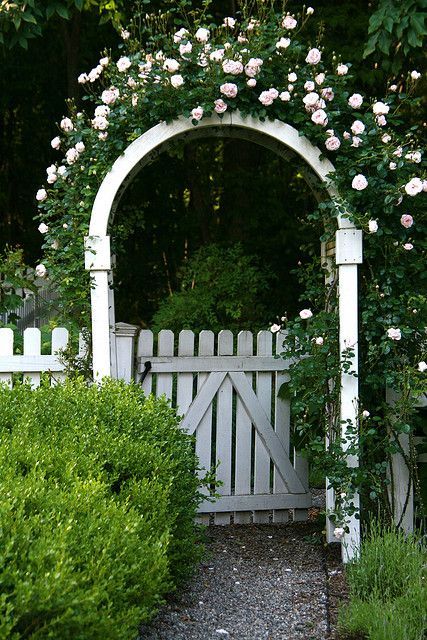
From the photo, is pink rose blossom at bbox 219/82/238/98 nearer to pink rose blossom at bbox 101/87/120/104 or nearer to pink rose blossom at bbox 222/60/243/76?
pink rose blossom at bbox 222/60/243/76

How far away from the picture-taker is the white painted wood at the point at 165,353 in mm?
5352

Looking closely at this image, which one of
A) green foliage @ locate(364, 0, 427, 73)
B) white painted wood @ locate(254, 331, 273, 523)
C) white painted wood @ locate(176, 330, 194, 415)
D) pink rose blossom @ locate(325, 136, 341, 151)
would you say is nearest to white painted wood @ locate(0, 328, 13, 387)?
white painted wood @ locate(176, 330, 194, 415)

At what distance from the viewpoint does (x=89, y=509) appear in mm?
2697

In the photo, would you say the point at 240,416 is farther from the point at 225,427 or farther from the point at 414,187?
the point at 414,187

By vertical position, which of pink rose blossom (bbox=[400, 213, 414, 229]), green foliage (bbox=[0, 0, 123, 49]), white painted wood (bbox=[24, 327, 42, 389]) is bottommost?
white painted wood (bbox=[24, 327, 42, 389])

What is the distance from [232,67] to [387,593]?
2.70 metres

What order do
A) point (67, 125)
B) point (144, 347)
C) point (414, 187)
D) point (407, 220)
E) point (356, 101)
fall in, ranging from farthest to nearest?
A: point (144, 347) → point (67, 125) → point (356, 101) → point (407, 220) → point (414, 187)

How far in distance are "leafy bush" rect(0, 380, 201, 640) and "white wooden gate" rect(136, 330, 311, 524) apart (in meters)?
1.04

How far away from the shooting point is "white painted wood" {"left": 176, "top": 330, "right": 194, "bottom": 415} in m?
5.39

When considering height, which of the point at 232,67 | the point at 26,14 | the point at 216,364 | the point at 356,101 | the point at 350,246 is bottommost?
the point at 216,364

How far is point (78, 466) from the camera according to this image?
3.12 m

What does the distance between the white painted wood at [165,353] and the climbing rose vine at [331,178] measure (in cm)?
72

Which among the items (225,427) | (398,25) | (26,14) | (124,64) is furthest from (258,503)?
(26,14)

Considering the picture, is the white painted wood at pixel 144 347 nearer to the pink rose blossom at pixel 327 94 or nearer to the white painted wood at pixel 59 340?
the white painted wood at pixel 59 340
